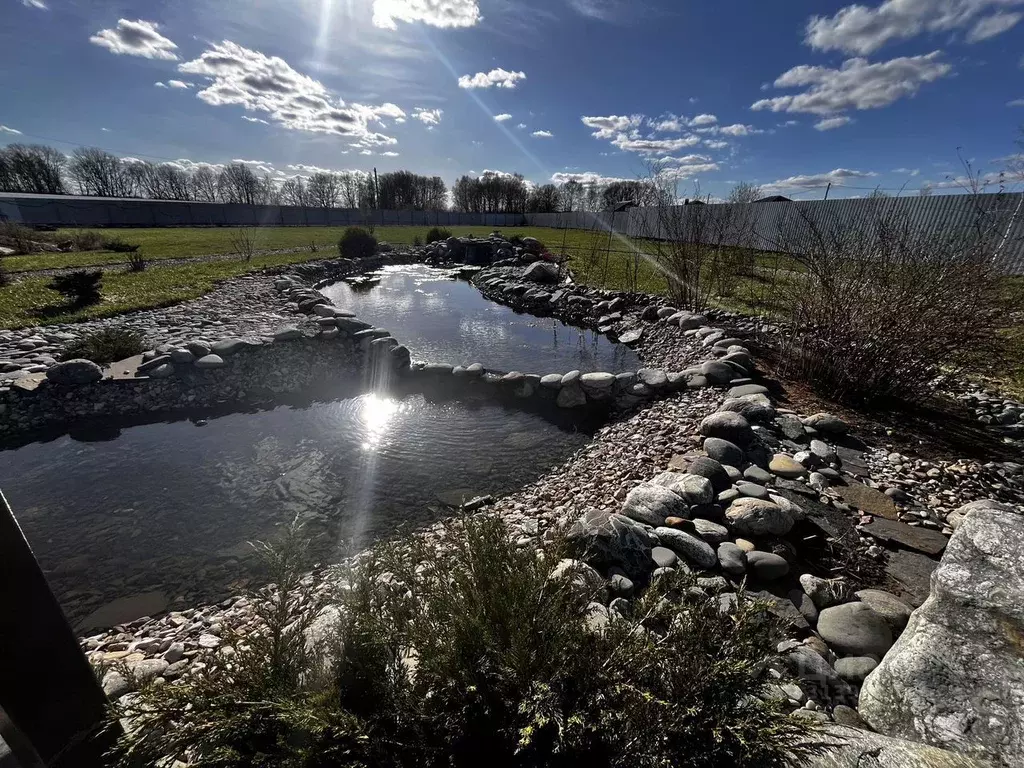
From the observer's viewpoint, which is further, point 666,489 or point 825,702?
point 666,489

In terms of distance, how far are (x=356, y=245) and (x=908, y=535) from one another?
22.0 metres

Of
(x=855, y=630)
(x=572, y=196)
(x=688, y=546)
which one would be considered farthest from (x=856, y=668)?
(x=572, y=196)

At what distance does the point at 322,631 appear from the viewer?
208cm

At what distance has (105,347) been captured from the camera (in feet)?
21.0

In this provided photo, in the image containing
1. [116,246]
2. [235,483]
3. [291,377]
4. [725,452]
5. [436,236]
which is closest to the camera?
[725,452]

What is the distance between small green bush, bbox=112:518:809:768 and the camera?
132 cm

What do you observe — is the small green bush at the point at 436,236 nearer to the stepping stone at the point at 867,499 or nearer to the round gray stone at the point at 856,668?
the stepping stone at the point at 867,499

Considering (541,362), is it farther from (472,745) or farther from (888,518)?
(472,745)

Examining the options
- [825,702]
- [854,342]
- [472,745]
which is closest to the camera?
[472,745]

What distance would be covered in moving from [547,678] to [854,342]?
16.7ft

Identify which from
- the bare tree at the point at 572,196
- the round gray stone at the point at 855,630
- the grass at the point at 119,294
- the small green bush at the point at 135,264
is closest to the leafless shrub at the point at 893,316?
the round gray stone at the point at 855,630

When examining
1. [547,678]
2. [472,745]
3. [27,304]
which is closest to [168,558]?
[472,745]

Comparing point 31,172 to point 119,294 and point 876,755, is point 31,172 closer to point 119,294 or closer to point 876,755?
point 119,294

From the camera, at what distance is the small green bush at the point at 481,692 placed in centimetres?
132
